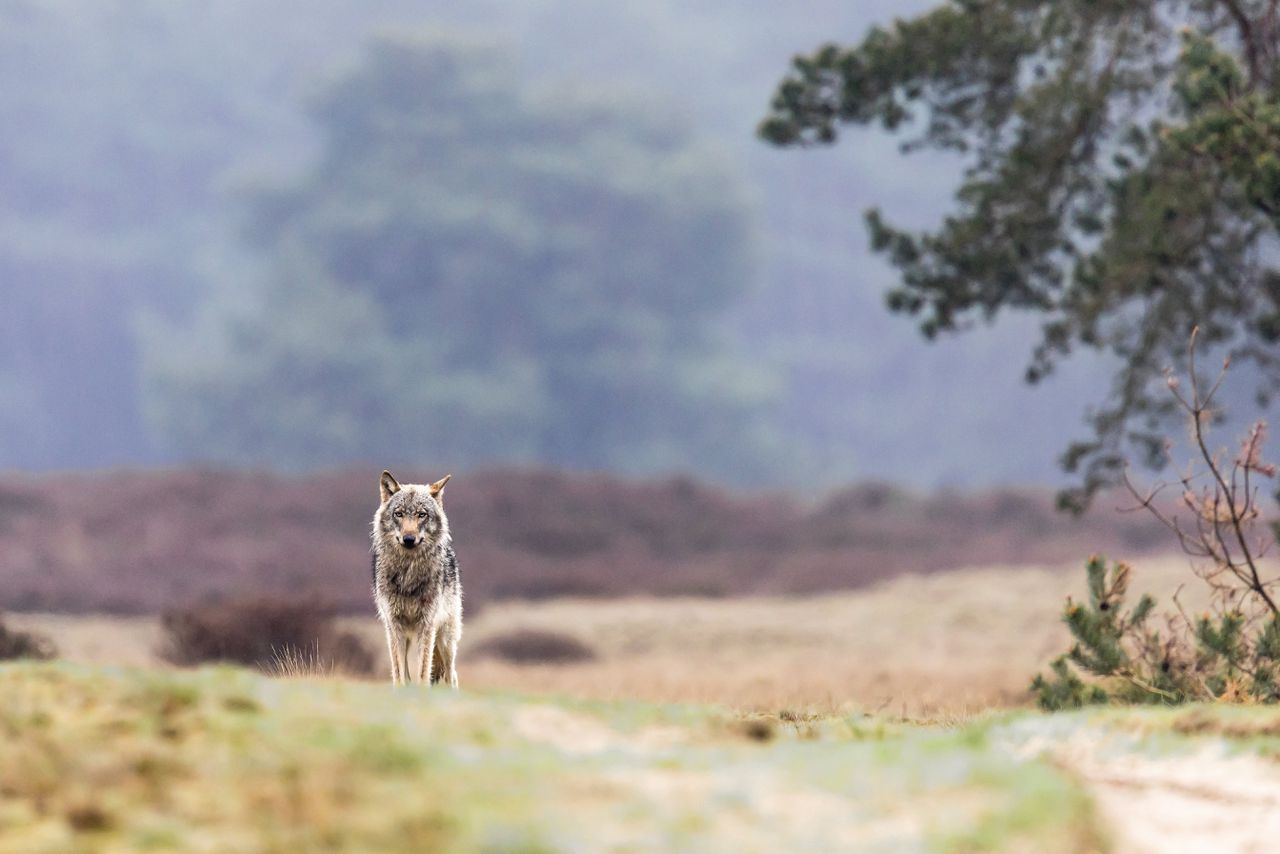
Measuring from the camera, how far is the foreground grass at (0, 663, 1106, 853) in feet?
16.1

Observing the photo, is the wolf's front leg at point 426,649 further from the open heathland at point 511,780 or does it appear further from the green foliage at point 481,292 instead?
the green foliage at point 481,292

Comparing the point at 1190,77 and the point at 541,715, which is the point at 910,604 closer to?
the point at 1190,77

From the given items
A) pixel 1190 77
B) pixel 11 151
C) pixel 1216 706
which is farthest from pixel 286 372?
pixel 1216 706

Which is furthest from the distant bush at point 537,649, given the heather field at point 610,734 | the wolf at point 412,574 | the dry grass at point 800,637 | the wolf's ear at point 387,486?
the wolf at point 412,574

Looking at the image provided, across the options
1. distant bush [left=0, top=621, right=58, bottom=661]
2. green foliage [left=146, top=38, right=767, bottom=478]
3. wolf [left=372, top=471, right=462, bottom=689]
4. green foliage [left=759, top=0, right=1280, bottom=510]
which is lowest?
wolf [left=372, top=471, right=462, bottom=689]

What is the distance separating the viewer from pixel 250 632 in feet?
60.7

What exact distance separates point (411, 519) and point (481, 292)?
205 feet

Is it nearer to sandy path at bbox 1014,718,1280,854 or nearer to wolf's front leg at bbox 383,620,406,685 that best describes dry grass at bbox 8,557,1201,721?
wolf's front leg at bbox 383,620,406,685

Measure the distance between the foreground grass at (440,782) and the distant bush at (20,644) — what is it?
34.3ft

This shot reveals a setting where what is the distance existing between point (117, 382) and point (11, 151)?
1701cm

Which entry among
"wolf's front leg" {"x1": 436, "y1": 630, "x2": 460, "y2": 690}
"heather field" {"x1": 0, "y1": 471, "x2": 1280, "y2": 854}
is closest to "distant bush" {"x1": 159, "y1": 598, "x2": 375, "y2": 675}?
"heather field" {"x1": 0, "y1": 471, "x2": 1280, "y2": 854}

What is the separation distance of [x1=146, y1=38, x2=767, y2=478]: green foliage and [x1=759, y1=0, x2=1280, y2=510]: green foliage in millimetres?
47220

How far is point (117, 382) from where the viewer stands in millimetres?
85875

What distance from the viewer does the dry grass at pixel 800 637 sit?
16.9 metres
